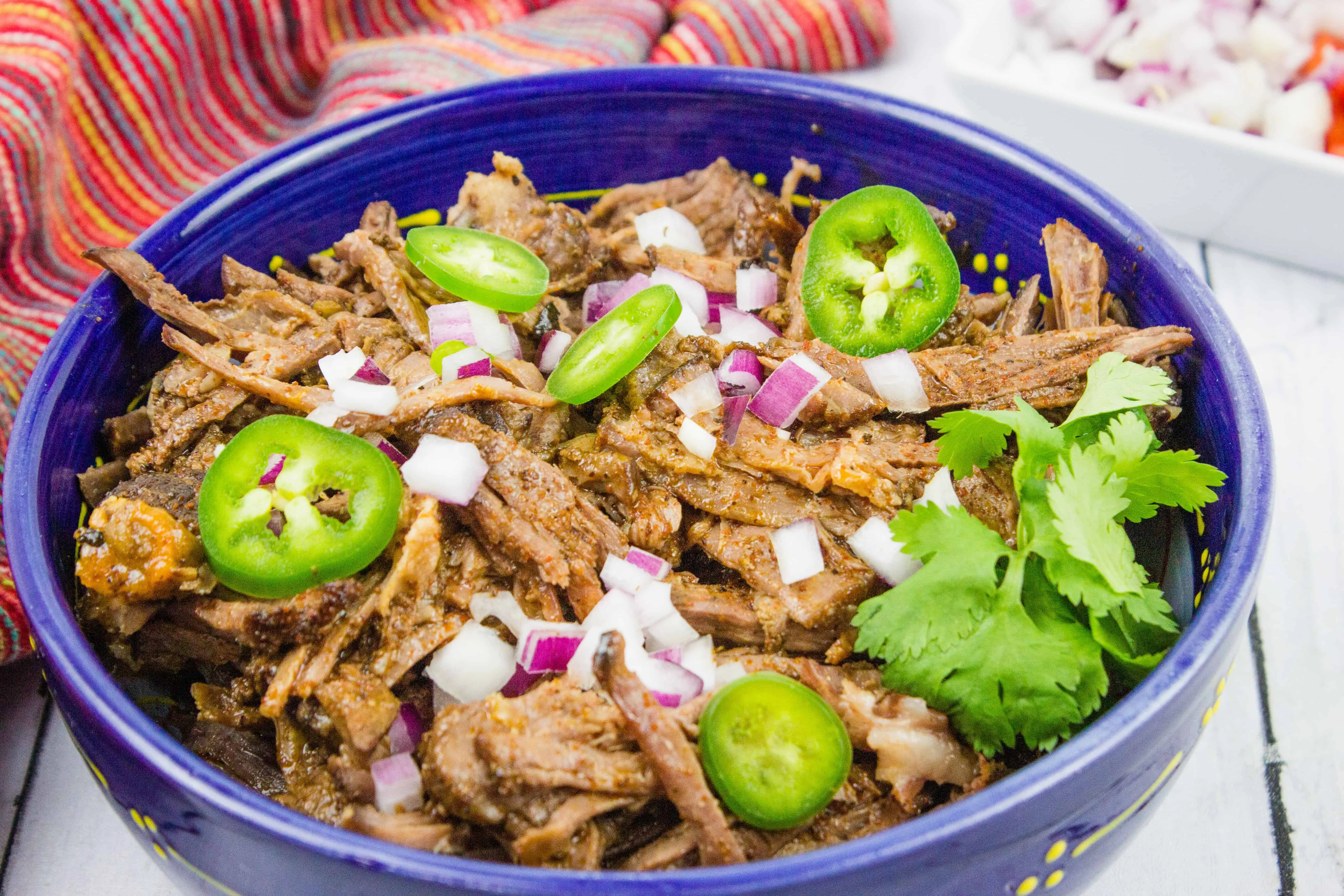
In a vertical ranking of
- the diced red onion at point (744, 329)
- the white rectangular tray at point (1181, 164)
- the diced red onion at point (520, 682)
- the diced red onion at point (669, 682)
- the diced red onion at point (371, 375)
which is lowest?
the diced red onion at point (520, 682)

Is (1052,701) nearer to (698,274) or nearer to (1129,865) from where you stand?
(1129,865)

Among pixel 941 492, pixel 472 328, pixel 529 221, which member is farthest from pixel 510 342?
pixel 941 492

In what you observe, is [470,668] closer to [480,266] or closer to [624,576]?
[624,576]

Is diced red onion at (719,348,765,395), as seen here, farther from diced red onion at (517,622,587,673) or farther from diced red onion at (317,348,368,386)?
diced red onion at (317,348,368,386)

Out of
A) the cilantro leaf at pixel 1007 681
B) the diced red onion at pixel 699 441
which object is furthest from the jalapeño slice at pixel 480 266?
the cilantro leaf at pixel 1007 681

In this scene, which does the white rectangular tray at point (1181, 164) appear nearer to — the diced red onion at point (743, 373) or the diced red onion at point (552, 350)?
the diced red onion at point (743, 373)

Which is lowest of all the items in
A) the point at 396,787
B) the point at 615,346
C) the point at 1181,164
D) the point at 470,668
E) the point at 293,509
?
the point at 396,787
